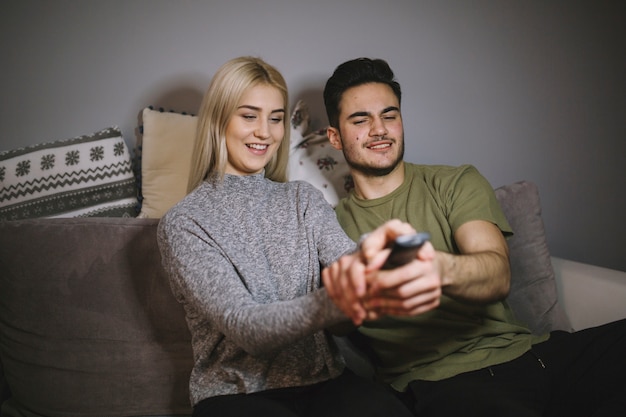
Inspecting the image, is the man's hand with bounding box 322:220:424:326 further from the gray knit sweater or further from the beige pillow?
the beige pillow

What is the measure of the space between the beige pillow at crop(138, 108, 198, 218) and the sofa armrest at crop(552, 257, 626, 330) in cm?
132

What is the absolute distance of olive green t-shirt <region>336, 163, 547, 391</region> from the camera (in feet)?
3.82

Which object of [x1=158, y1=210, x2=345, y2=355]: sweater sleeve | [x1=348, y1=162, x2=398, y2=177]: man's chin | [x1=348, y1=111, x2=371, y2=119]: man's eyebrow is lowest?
[x1=158, y1=210, x2=345, y2=355]: sweater sleeve

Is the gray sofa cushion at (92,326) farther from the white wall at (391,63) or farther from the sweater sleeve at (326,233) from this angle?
the white wall at (391,63)

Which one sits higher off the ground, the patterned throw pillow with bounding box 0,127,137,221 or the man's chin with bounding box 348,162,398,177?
the man's chin with bounding box 348,162,398,177

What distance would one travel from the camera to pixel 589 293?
1428 mm

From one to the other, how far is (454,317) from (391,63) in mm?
1061

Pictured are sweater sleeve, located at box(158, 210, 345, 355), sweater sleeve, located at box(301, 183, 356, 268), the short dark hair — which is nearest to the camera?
sweater sleeve, located at box(158, 210, 345, 355)

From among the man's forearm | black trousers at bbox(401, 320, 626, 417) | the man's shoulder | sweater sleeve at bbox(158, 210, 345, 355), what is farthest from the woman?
the man's shoulder

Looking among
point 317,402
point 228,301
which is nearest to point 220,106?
point 228,301

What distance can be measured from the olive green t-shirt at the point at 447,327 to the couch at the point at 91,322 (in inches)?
7.4

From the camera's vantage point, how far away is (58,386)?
4.22 feet

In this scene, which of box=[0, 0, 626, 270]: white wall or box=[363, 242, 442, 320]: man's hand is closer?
box=[363, 242, 442, 320]: man's hand

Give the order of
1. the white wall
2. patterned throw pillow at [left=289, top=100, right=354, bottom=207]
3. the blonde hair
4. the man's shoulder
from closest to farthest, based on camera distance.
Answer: the blonde hair → the man's shoulder → patterned throw pillow at [left=289, top=100, right=354, bottom=207] → the white wall
